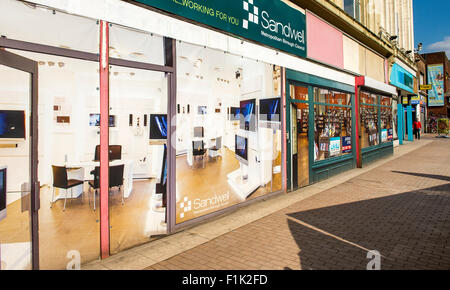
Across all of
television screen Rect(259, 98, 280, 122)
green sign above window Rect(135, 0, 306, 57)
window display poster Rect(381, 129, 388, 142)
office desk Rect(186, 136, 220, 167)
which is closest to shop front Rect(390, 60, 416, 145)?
window display poster Rect(381, 129, 388, 142)

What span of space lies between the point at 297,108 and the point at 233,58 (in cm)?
297

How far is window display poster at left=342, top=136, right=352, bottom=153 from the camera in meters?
10.9

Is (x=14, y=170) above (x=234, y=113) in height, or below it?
below

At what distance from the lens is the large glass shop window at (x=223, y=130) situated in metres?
5.02

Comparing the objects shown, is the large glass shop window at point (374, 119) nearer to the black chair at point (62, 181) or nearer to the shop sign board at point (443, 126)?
the black chair at point (62, 181)

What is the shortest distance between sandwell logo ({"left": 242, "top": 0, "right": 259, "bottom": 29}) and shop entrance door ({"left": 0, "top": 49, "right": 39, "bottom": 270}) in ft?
14.3

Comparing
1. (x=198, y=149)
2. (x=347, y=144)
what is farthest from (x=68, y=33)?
(x=347, y=144)

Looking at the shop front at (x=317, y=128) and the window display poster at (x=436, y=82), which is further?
the window display poster at (x=436, y=82)

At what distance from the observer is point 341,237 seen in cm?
438

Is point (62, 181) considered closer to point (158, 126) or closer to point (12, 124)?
point (12, 124)

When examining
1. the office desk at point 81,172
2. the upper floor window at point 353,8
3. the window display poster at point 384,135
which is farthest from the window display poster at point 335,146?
the office desk at point 81,172

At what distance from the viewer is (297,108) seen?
8.15 m

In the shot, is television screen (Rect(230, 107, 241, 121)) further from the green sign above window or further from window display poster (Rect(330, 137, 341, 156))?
window display poster (Rect(330, 137, 341, 156))

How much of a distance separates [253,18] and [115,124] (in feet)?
13.7
